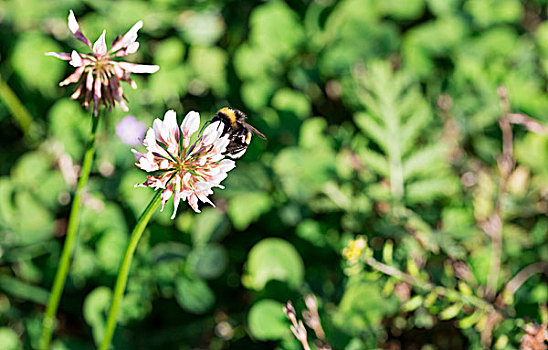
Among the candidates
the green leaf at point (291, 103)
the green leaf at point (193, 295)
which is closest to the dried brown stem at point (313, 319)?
the green leaf at point (193, 295)

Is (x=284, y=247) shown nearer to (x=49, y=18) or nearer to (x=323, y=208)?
(x=323, y=208)

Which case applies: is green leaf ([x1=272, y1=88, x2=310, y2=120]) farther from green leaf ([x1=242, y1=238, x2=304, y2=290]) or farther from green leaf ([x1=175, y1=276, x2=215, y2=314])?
green leaf ([x1=175, y1=276, x2=215, y2=314])

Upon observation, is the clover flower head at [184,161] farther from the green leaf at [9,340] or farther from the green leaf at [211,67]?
the green leaf at [211,67]

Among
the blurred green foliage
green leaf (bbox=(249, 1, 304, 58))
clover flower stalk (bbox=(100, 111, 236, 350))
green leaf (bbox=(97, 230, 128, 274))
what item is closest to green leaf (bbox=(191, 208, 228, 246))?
the blurred green foliage

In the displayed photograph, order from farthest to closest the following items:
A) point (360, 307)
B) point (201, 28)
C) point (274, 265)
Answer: point (201, 28)
point (274, 265)
point (360, 307)

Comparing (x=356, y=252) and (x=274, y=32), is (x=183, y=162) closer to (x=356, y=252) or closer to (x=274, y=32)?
(x=356, y=252)

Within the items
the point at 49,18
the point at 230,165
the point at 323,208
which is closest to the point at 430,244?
the point at 323,208

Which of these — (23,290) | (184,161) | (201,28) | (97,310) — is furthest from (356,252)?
(201,28)
